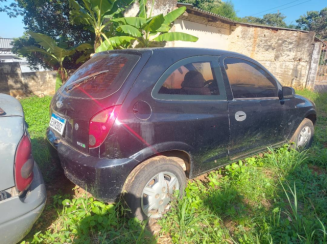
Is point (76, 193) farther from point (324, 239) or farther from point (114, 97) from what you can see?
point (324, 239)

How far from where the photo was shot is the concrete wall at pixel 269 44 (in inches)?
405

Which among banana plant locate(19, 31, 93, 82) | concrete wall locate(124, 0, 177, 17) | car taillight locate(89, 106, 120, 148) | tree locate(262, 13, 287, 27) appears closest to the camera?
car taillight locate(89, 106, 120, 148)

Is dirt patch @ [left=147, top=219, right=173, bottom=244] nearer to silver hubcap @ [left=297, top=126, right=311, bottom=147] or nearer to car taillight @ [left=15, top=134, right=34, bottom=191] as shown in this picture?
car taillight @ [left=15, top=134, right=34, bottom=191]

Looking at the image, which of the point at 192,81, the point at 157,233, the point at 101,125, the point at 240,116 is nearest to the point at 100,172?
the point at 101,125

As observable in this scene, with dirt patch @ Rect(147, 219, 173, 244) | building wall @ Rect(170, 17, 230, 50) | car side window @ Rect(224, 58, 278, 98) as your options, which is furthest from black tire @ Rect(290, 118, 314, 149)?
building wall @ Rect(170, 17, 230, 50)

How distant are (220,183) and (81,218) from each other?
5.28 ft

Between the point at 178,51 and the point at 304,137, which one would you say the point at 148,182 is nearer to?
the point at 178,51

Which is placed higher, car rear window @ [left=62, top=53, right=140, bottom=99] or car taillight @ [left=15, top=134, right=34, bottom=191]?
car rear window @ [left=62, top=53, right=140, bottom=99]

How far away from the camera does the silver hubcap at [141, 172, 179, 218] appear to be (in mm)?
2158

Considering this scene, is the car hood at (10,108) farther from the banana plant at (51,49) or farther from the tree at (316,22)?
the tree at (316,22)

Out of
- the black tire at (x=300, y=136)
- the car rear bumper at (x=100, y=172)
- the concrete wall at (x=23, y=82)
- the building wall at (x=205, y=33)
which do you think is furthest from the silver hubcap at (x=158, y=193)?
the concrete wall at (x=23, y=82)

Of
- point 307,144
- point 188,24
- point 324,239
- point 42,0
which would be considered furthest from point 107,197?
point 42,0

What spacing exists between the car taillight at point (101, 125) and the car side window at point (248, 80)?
1477 mm

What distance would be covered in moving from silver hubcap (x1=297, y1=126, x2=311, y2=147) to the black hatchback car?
121cm
